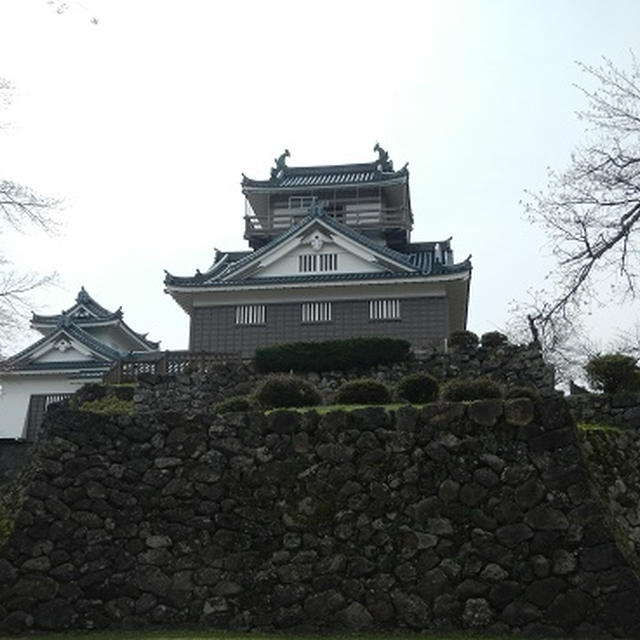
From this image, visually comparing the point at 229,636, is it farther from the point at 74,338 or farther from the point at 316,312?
the point at 74,338

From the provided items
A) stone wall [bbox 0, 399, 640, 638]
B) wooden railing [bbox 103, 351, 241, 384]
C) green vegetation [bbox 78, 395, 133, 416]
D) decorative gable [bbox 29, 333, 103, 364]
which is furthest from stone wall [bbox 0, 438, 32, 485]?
decorative gable [bbox 29, 333, 103, 364]

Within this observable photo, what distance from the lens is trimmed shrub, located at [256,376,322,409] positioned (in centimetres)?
1523

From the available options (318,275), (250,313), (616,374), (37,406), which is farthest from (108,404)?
(37,406)

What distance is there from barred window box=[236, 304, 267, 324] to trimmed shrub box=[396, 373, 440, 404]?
46.7 feet

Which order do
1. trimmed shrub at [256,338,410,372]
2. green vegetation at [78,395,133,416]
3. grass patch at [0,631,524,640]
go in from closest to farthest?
1. grass patch at [0,631,524,640]
2. trimmed shrub at [256,338,410,372]
3. green vegetation at [78,395,133,416]

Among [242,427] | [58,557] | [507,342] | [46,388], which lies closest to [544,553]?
[242,427]

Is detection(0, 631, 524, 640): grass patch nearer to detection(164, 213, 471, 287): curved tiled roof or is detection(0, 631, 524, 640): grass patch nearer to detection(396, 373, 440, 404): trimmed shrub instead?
detection(396, 373, 440, 404): trimmed shrub

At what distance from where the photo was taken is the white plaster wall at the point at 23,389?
33.2 meters

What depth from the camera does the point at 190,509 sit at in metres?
11.5

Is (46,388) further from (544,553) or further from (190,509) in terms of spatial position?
(544,553)

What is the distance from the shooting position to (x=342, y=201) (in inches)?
1473

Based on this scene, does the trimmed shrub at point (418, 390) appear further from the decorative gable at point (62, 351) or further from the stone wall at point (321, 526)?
the decorative gable at point (62, 351)

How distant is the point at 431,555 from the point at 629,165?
249 inches

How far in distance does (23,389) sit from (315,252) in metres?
13.3
